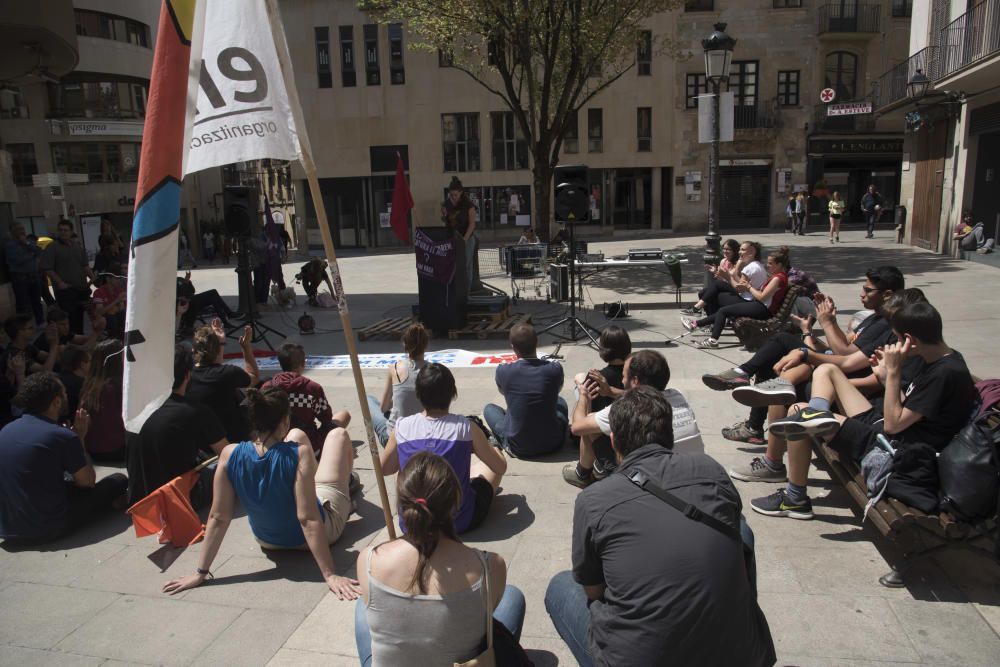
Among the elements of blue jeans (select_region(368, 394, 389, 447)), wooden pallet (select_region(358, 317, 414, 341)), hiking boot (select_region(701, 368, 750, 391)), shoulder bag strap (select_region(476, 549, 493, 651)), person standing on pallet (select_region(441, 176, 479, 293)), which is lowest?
wooden pallet (select_region(358, 317, 414, 341))

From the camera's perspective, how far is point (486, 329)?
1101 centimetres

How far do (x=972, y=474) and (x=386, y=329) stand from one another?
357 inches

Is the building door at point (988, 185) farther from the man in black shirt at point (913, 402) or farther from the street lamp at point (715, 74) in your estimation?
the man in black shirt at point (913, 402)

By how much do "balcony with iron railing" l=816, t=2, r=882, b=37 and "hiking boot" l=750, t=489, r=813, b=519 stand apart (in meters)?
32.4

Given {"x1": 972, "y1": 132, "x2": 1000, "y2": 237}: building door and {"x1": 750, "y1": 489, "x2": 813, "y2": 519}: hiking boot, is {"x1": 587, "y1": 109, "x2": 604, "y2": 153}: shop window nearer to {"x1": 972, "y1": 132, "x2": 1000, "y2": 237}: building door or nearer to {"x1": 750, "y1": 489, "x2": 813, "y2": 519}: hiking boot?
{"x1": 972, "y1": 132, "x2": 1000, "y2": 237}: building door

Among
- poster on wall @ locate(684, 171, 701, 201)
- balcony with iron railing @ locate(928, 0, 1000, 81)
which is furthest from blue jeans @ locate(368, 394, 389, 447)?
poster on wall @ locate(684, 171, 701, 201)

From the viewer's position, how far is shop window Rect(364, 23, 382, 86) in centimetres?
3300

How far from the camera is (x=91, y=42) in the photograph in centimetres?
3225

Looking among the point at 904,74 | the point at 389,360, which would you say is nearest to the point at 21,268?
the point at 389,360

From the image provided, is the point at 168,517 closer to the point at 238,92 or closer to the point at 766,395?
the point at 238,92

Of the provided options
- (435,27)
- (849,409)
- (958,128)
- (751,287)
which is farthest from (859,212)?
(849,409)

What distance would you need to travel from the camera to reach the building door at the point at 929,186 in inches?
786

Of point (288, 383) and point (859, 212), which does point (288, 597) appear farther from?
point (859, 212)

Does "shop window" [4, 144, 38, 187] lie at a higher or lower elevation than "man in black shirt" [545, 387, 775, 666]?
higher
